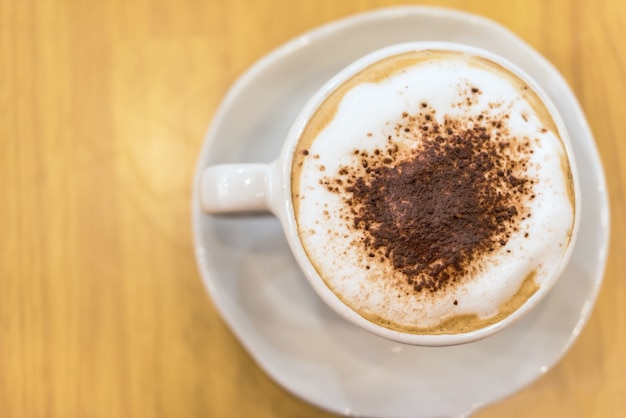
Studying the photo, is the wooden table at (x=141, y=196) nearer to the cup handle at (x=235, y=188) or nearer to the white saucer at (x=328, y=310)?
the white saucer at (x=328, y=310)

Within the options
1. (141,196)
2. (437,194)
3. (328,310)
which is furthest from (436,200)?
(141,196)

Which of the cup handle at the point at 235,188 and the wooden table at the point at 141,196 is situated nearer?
the cup handle at the point at 235,188

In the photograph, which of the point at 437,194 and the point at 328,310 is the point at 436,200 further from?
the point at 328,310

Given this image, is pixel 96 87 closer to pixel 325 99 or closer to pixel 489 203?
pixel 325 99

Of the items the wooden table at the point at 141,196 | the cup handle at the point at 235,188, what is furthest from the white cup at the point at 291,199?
the wooden table at the point at 141,196

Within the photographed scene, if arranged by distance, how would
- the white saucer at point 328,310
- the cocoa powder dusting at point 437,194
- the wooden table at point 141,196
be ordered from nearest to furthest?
1. the cocoa powder dusting at point 437,194
2. the white saucer at point 328,310
3. the wooden table at point 141,196
